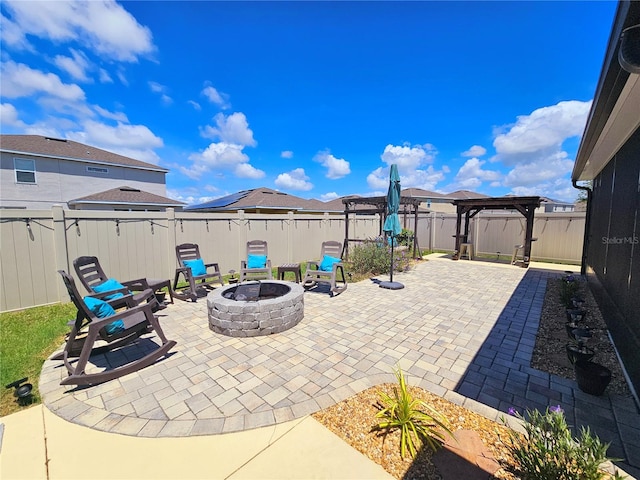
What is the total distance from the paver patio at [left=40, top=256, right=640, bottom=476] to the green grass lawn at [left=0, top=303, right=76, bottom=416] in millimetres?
238

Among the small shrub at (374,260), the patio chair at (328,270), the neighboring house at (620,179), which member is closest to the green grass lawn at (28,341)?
the patio chair at (328,270)

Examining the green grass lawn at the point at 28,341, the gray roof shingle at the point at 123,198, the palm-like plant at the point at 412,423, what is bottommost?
the green grass lawn at the point at 28,341

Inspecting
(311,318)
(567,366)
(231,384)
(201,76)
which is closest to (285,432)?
(231,384)

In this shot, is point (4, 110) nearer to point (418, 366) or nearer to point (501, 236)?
point (418, 366)

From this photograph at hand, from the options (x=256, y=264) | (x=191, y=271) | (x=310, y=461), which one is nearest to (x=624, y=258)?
(x=310, y=461)

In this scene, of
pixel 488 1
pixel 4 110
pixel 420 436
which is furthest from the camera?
pixel 4 110

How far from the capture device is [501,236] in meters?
12.2

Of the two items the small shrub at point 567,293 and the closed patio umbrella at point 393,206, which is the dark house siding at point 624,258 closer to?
the small shrub at point 567,293

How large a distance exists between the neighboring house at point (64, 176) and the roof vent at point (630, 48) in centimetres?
1798

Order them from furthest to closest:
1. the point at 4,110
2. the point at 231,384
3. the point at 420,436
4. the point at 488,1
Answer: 1. the point at 4,110
2. the point at 488,1
3. the point at 231,384
4. the point at 420,436

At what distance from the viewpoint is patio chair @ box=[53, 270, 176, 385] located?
2807 mm

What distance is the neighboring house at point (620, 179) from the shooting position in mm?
2048

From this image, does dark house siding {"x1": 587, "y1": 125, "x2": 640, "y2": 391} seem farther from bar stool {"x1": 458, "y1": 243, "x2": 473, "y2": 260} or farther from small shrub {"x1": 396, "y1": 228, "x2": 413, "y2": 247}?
small shrub {"x1": 396, "y1": 228, "x2": 413, "y2": 247}

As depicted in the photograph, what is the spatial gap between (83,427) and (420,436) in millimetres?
2824
